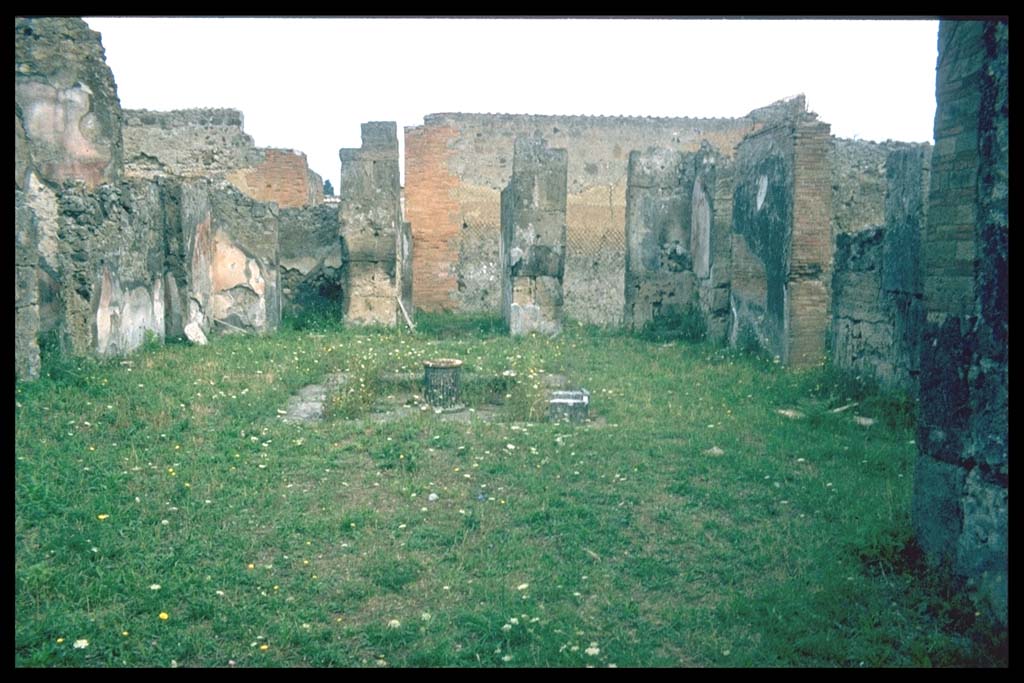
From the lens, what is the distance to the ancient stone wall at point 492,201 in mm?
17297

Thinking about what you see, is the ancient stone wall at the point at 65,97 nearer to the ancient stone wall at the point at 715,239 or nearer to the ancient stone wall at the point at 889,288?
the ancient stone wall at the point at 715,239

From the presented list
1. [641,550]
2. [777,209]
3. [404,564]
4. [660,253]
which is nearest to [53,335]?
[404,564]

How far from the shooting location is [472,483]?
5.22 m

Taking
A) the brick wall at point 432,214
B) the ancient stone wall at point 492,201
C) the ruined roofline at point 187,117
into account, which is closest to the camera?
the brick wall at point 432,214

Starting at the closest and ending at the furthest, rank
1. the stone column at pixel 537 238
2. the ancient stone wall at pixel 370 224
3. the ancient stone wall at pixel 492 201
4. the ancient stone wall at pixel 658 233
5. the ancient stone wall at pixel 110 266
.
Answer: the ancient stone wall at pixel 110 266 → the stone column at pixel 537 238 → the ancient stone wall at pixel 370 224 → the ancient stone wall at pixel 658 233 → the ancient stone wall at pixel 492 201

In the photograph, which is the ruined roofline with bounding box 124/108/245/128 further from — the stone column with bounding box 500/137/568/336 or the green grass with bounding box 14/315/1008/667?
the green grass with bounding box 14/315/1008/667

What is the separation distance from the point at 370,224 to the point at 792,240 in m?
5.93

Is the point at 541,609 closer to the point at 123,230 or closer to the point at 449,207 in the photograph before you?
the point at 123,230

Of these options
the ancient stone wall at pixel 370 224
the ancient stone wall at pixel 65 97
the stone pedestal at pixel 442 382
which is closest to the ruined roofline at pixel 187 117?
the ancient stone wall at pixel 370 224

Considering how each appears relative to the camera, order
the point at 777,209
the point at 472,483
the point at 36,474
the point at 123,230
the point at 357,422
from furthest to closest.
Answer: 1. the point at 777,209
2. the point at 123,230
3. the point at 357,422
4. the point at 472,483
5. the point at 36,474

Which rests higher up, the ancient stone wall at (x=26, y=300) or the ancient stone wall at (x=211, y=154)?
the ancient stone wall at (x=211, y=154)

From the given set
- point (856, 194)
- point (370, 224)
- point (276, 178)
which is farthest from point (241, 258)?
point (856, 194)

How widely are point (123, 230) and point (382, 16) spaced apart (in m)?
7.25

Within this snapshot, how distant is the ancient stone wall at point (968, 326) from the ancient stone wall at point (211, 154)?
596 inches
